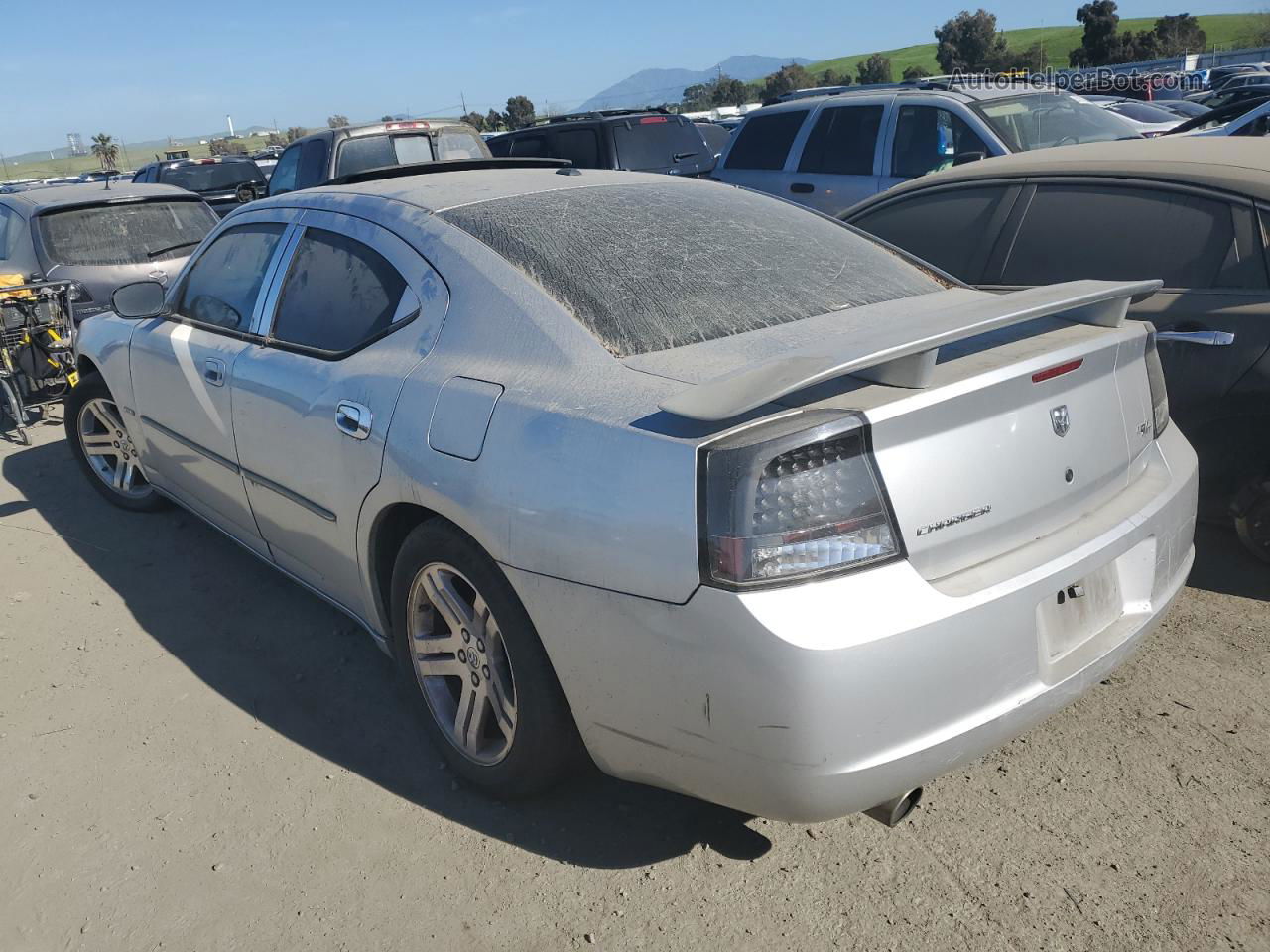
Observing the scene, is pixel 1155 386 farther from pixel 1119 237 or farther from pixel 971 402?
pixel 1119 237

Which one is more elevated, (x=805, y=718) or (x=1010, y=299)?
(x=1010, y=299)

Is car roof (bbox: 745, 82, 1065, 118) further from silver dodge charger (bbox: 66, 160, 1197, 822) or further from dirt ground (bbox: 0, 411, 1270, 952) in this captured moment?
dirt ground (bbox: 0, 411, 1270, 952)

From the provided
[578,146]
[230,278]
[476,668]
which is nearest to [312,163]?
[578,146]

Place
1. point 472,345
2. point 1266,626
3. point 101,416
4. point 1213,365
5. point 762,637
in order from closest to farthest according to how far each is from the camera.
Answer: point 762,637 < point 472,345 < point 1266,626 < point 1213,365 < point 101,416

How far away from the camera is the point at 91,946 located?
8.06 ft

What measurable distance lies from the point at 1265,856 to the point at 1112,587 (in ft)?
2.38

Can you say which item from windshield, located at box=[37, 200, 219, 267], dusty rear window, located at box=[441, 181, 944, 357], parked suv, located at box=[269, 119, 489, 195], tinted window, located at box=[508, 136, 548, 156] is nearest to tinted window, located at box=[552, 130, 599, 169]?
tinted window, located at box=[508, 136, 548, 156]

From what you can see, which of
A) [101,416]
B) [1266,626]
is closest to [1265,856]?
[1266,626]

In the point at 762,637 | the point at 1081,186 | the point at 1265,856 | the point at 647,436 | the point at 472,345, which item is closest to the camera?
the point at 762,637

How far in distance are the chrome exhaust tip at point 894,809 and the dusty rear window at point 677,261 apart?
120 cm

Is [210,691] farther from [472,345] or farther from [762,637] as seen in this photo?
[762,637]

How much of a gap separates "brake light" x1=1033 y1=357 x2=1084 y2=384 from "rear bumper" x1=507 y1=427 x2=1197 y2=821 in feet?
1.21

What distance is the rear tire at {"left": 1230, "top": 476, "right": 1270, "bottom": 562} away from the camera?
3701 millimetres

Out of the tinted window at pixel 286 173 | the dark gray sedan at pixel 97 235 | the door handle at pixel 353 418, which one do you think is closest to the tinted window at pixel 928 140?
the dark gray sedan at pixel 97 235
